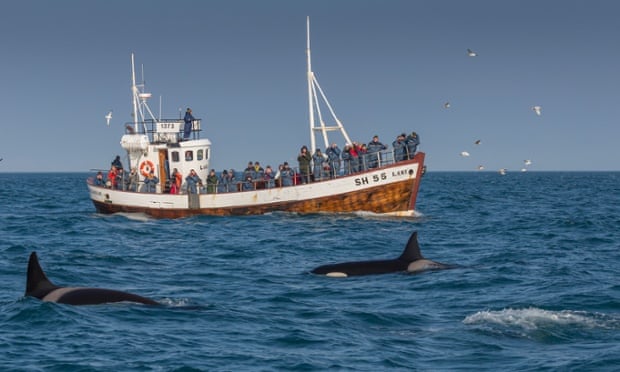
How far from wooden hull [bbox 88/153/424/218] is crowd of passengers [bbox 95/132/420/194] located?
50cm

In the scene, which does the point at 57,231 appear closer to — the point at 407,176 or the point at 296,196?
the point at 296,196

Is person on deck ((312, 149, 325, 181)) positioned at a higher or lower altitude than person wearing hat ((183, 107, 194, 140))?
lower

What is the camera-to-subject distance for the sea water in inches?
589

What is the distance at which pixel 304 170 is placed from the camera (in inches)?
1903

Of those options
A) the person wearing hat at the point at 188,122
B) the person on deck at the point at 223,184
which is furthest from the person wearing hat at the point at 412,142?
the person wearing hat at the point at 188,122

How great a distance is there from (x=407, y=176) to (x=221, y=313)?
29.7 metres

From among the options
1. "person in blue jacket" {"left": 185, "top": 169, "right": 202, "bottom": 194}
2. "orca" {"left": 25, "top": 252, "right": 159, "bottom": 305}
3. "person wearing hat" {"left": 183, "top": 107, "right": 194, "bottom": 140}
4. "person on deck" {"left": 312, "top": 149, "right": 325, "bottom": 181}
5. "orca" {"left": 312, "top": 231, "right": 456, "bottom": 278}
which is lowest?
"orca" {"left": 312, "top": 231, "right": 456, "bottom": 278}

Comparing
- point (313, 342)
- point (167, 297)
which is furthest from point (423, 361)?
point (167, 297)

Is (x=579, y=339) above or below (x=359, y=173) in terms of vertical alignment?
below

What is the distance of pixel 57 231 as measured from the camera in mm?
41531

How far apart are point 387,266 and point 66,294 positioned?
9.12 metres

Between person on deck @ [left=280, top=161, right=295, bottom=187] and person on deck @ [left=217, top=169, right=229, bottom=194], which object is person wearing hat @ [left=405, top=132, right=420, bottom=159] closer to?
person on deck @ [left=280, top=161, right=295, bottom=187]

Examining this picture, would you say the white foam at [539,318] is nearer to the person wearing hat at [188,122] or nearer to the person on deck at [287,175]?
the person on deck at [287,175]

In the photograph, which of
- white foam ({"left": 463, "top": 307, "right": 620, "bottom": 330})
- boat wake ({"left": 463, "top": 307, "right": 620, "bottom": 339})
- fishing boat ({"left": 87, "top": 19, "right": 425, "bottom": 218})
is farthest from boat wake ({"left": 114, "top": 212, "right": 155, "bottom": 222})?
boat wake ({"left": 463, "top": 307, "right": 620, "bottom": 339})
